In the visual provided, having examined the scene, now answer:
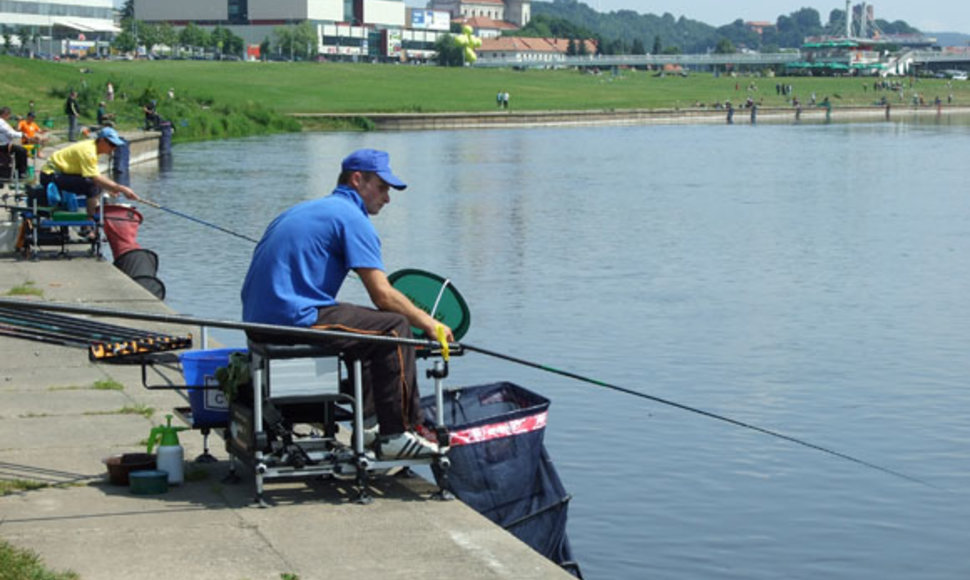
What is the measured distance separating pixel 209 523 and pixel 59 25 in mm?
183764

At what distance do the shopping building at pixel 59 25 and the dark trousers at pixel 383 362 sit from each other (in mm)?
163089

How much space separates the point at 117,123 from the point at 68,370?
47.5m

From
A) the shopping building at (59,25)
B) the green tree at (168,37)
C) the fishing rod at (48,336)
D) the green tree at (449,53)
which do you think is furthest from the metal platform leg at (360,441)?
the green tree at (449,53)

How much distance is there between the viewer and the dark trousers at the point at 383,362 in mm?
7480

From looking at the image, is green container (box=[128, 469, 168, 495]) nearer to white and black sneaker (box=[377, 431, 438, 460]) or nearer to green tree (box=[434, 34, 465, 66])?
white and black sneaker (box=[377, 431, 438, 460])

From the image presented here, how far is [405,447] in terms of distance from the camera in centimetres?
760

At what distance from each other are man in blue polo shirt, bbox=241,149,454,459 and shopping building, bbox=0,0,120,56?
16288 centimetres

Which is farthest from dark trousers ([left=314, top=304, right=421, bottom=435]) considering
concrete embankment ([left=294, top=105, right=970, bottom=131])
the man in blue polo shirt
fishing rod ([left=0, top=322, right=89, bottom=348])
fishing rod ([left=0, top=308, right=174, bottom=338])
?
concrete embankment ([left=294, top=105, right=970, bottom=131])

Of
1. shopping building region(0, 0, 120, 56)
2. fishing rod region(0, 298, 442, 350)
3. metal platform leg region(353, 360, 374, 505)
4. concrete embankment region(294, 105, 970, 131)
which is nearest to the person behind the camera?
fishing rod region(0, 298, 442, 350)

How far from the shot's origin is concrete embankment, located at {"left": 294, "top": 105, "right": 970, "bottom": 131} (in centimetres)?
7994

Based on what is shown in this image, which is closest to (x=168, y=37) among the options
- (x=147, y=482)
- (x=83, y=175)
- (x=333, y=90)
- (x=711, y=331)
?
(x=333, y=90)

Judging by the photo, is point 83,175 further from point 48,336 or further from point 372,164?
point 372,164

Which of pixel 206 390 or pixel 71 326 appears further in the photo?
pixel 71 326

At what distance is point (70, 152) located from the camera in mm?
18219
